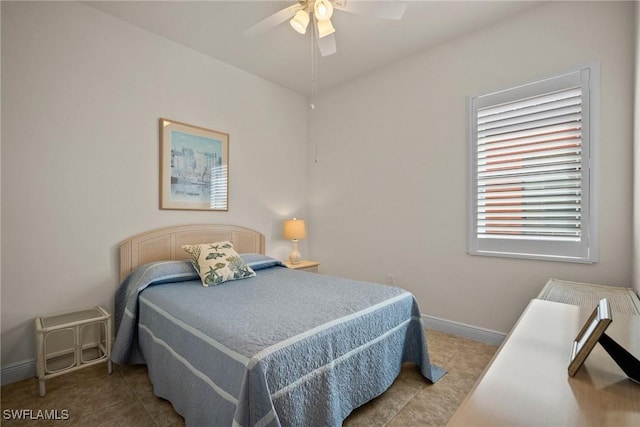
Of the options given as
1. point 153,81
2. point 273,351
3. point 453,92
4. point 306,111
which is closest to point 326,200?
point 306,111

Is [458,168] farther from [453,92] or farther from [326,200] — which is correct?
[326,200]

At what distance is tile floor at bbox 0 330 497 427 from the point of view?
5.49ft

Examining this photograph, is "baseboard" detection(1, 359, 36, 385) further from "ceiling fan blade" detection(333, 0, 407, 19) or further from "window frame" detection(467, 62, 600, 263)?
"window frame" detection(467, 62, 600, 263)

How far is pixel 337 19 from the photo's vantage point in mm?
2523

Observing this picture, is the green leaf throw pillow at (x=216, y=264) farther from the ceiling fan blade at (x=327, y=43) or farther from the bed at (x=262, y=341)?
the ceiling fan blade at (x=327, y=43)

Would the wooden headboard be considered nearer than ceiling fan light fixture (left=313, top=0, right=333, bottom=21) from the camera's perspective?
No

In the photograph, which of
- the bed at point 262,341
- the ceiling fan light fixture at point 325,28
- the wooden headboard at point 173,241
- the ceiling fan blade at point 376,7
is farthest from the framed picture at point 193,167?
the ceiling fan blade at point 376,7

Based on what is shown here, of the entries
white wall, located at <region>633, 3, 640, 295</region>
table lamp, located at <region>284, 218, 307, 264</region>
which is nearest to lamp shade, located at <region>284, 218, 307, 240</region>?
table lamp, located at <region>284, 218, 307, 264</region>

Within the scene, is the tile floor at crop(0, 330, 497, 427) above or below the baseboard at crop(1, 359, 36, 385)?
below

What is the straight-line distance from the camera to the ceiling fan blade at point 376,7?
1834 millimetres

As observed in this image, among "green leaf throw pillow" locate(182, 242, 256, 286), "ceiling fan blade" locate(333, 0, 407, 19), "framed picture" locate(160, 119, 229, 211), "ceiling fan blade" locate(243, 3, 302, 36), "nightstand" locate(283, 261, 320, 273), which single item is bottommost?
"nightstand" locate(283, 261, 320, 273)

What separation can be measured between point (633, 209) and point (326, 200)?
111 inches

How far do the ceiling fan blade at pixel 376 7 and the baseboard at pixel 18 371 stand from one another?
10.8 ft

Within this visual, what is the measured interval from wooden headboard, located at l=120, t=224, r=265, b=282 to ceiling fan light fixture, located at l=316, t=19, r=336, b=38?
2095 millimetres
